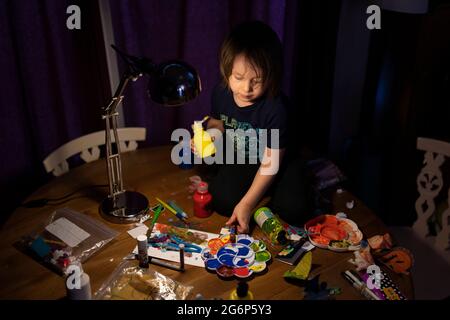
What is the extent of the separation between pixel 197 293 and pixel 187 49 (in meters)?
1.18

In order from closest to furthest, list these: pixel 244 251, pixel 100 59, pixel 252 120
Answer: pixel 244 251, pixel 252 120, pixel 100 59

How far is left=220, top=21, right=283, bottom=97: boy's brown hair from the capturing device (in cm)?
138

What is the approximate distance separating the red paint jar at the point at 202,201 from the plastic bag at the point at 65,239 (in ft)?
0.87

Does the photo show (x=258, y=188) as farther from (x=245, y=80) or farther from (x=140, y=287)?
(x=140, y=287)

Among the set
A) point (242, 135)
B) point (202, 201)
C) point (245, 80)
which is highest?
point (245, 80)

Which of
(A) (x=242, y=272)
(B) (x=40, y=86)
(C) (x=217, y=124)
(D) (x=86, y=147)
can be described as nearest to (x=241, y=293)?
(A) (x=242, y=272)

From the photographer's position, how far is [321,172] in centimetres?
164

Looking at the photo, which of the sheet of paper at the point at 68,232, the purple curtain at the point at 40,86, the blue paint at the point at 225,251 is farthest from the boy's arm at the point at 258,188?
the purple curtain at the point at 40,86

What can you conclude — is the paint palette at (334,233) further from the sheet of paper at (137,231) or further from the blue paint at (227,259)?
the sheet of paper at (137,231)

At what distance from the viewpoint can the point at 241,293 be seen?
1.06 meters

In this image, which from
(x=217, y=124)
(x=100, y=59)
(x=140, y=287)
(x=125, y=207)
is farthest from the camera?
(x=100, y=59)

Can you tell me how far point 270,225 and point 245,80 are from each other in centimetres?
46

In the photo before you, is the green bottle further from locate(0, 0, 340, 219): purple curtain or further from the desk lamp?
locate(0, 0, 340, 219): purple curtain

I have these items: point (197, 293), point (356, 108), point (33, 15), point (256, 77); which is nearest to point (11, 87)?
point (33, 15)
